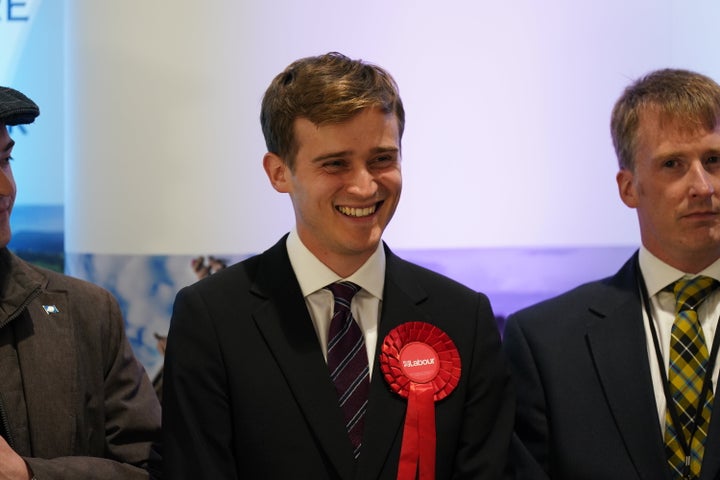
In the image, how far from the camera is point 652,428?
249 cm

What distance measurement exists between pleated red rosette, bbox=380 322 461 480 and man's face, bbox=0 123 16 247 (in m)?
0.97

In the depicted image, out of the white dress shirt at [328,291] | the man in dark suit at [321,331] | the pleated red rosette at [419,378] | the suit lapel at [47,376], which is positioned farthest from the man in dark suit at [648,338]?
the suit lapel at [47,376]

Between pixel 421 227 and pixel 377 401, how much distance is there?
4.62 feet

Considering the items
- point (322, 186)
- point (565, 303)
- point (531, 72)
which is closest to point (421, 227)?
point (531, 72)

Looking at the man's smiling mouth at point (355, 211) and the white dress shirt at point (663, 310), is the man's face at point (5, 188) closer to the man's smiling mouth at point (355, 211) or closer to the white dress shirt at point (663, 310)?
the man's smiling mouth at point (355, 211)

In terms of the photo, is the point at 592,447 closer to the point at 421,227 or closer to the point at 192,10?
the point at 421,227

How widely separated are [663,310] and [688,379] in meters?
0.22

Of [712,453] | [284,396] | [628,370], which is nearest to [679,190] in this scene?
[628,370]

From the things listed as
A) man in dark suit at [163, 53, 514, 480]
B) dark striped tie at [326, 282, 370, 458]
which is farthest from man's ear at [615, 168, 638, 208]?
dark striped tie at [326, 282, 370, 458]

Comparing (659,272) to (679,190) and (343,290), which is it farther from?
(343,290)

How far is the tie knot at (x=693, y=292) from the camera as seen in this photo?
262cm

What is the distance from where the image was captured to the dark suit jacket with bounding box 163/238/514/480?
2.33 metres

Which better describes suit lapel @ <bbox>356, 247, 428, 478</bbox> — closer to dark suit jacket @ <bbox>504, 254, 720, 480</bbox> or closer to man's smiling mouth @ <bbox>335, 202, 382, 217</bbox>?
man's smiling mouth @ <bbox>335, 202, 382, 217</bbox>

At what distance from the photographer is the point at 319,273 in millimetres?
2521
